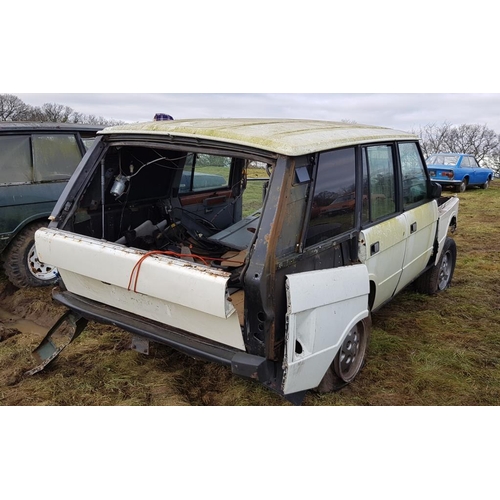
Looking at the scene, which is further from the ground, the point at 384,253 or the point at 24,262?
the point at 384,253

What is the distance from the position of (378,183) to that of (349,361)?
141cm

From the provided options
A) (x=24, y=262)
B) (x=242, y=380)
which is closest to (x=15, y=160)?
(x=24, y=262)

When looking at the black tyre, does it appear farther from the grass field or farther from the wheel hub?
the wheel hub

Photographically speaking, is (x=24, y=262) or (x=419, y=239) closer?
(x=419, y=239)

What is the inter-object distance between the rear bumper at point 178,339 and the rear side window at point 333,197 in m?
0.81

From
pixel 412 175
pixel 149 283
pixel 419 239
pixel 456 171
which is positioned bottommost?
pixel 456 171

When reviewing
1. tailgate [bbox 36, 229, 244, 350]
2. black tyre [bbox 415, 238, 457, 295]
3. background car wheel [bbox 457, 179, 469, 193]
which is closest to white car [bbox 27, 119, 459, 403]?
tailgate [bbox 36, 229, 244, 350]

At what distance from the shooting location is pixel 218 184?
5.01 metres

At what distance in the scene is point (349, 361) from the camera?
353 centimetres

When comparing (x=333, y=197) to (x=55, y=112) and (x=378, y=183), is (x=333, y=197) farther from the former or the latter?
(x=55, y=112)

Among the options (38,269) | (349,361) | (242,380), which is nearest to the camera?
(349,361)

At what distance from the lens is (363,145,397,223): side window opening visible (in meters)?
3.63

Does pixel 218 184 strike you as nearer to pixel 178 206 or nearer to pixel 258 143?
pixel 178 206

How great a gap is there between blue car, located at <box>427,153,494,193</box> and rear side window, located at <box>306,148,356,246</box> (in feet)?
45.6
